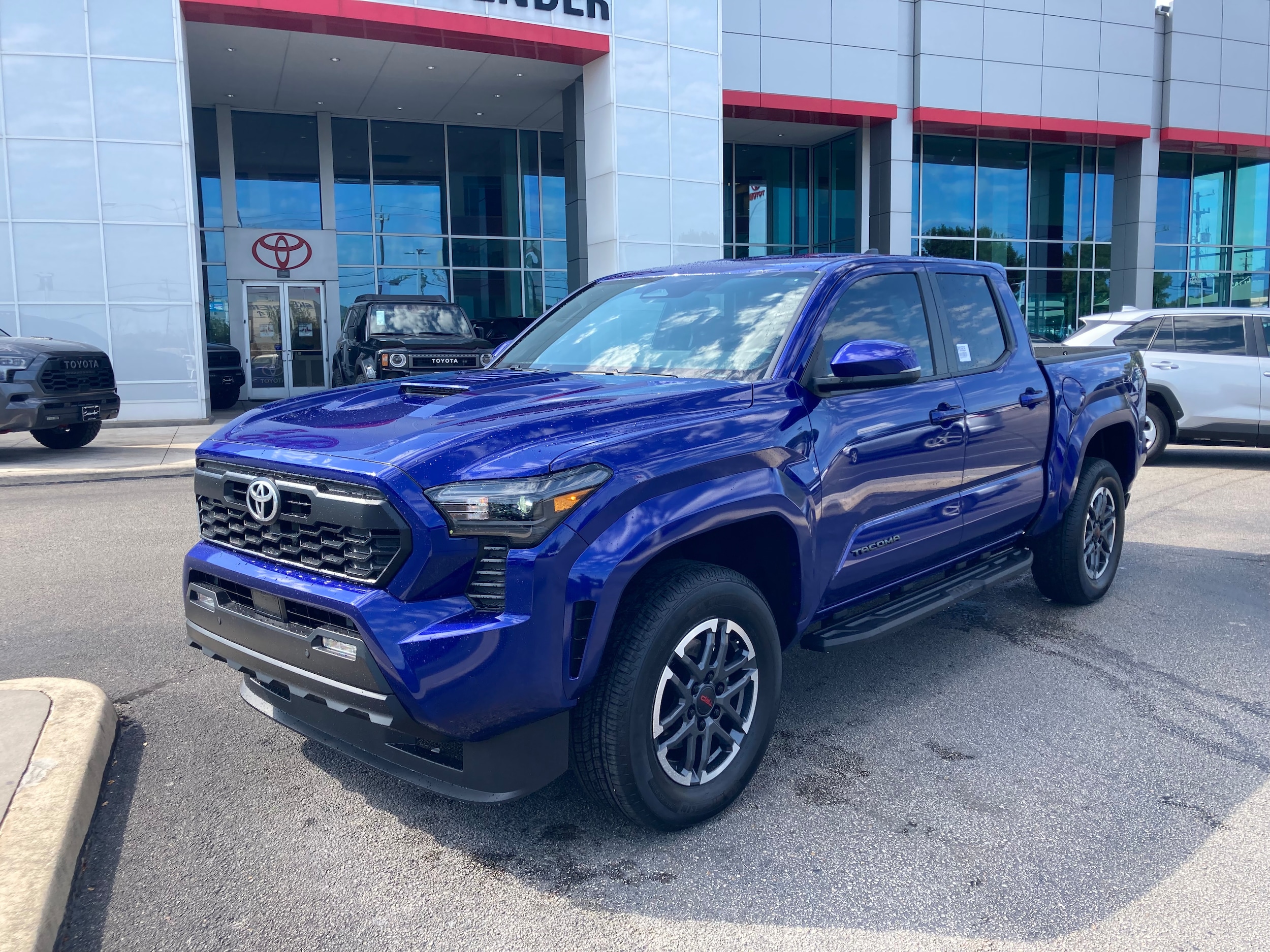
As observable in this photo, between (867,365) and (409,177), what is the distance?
25773 mm

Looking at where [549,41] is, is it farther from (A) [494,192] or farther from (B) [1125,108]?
(B) [1125,108]

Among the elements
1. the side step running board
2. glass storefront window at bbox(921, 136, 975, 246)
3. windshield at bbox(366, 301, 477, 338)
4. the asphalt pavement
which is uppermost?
glass storefront window at bbox(921, 136, 975, 246)

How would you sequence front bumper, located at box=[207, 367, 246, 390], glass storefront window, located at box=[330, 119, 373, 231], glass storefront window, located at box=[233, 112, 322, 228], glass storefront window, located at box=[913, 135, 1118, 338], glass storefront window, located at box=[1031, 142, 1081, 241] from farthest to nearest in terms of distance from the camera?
glass storefront window, located at box=[1031, 142, 1081, 241]
glass storefront window, located at box=[913, 135, 1118, 338]
glass storefront window, located at box=[330, 119, 373, 231]
glass storefront window, located at box=[233, 112, 322, 228]
front bumper, located at box=[207, 367, 246, 390]

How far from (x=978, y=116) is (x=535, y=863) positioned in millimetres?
28169

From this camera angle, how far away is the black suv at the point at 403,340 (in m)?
13.7

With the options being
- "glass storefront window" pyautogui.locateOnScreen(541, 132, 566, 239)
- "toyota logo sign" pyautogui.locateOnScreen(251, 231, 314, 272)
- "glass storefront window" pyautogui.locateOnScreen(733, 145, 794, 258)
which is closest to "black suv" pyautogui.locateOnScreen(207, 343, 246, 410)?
"toyota logo sign" pyautogui.locateOnScreen(251, 231, 314, 272)

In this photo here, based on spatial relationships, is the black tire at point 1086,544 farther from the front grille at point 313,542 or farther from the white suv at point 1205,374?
the white suv at point 1205,374

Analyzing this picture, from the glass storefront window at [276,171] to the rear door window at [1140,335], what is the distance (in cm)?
2120

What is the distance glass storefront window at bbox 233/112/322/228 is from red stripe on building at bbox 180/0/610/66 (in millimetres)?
7382

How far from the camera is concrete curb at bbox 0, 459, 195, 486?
11203 millimetres

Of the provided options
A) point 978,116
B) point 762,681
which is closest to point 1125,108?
point 978,116

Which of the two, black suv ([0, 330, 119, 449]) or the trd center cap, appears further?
black suv ([0, 330, 119, 449])

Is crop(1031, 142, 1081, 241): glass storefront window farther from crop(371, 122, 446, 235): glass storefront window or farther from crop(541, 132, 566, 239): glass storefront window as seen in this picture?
crop(371, 122, 446, 235): glass storefront window

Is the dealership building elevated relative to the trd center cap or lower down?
elevated
